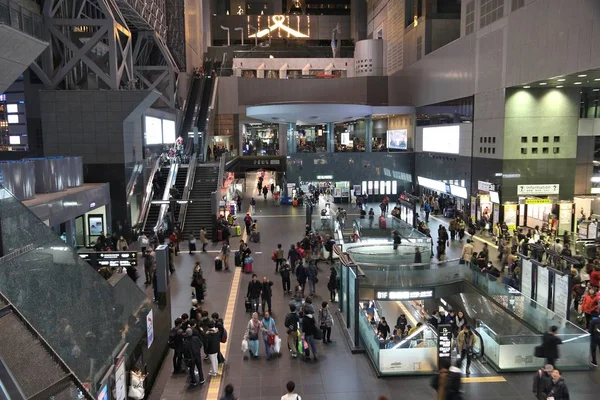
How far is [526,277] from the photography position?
1320cm

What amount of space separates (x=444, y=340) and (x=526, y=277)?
4.73m

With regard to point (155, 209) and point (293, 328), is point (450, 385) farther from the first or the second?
point (155, 209)

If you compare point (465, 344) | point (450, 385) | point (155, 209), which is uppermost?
point (155, 209)

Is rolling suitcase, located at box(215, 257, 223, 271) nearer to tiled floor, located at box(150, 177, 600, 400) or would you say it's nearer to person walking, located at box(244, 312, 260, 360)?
tiled floor, located at box(150, 177, 600, 400)

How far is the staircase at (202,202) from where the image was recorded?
78.1 ft

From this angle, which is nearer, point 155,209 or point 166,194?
point 155,209

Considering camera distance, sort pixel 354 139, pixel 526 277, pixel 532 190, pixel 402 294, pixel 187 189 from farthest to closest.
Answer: pixel 354 139 → pixel 187 189 → pixel 532 190 → pixel 402 294 → pixel 526 277

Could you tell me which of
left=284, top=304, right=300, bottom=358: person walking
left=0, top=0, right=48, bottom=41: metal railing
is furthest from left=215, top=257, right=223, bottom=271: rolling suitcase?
left=0, top=0, right=48, bottom=41: metal railing

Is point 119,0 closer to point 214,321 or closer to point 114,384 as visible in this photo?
point 214,321

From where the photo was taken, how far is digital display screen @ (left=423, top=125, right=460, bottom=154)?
29.6 m

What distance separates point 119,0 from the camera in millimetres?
23359

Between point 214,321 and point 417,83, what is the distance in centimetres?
3028

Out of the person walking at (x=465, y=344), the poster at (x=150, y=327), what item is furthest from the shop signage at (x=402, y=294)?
the poster at (x=150, y=327)

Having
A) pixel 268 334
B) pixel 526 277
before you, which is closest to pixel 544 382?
pixel 268 334
